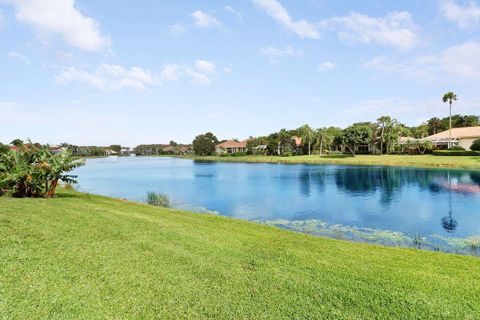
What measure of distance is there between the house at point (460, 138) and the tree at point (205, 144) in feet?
279

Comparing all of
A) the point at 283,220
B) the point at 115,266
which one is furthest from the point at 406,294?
the point at 283,220

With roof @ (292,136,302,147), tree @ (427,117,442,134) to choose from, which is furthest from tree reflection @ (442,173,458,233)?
tree @ (427,117,442,134)

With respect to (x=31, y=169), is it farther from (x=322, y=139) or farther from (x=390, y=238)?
(x=322, y=139)

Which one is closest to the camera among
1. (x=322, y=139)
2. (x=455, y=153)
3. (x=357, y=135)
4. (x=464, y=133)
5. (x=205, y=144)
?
(x=455, y=153)

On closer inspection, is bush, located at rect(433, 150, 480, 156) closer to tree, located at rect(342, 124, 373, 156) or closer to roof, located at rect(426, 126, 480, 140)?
roof, located at rect(426, 126, 480, 140)

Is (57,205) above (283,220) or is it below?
above

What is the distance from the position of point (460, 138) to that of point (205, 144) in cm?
9284

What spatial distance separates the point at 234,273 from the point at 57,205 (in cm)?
950

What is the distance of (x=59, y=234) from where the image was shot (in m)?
8.56

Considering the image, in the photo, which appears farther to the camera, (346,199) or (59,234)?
(346,199)

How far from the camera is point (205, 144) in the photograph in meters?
142

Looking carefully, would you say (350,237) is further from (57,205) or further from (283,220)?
(57,205)

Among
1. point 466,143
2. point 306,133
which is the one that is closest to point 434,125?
point 466,143

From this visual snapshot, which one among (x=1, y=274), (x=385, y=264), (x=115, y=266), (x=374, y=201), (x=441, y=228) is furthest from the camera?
(x=374, y=201)
